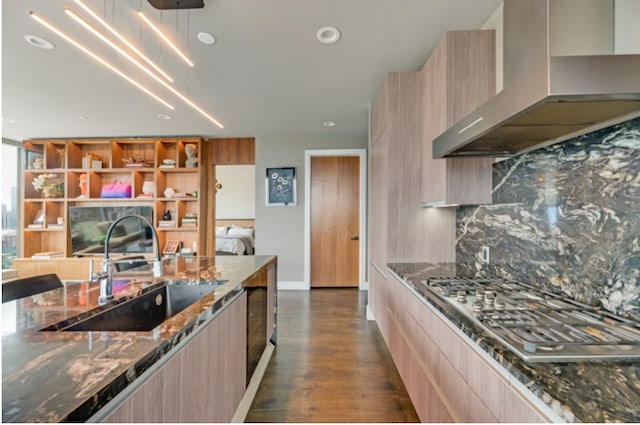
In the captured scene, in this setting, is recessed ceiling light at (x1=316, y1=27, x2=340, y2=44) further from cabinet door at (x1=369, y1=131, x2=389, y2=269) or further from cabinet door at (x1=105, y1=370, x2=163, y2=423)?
cabinet door at (x1=105, y1=370, x2=163, y2=423)

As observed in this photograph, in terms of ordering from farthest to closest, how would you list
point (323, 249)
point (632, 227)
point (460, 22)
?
point (323, 249)
point (460, 22)
point (632, 227)

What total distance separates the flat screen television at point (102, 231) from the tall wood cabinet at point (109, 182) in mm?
116

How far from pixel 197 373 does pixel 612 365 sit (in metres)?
1.39

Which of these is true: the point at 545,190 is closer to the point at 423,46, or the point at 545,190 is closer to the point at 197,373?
the point at 423,46

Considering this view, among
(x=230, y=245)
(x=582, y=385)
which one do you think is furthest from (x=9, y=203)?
(x=582, y=385)

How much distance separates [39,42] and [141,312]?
7.77 feet

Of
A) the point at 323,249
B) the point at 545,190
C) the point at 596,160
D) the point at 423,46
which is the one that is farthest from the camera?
the point at 323,249

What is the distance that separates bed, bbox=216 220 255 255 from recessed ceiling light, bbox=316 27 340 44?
Result: 15.7 ft

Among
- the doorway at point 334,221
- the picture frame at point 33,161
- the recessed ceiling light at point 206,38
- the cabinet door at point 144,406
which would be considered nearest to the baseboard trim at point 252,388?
the cabinet door at point 144,406

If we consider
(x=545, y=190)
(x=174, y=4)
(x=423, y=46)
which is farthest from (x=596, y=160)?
(x=174, y=4)

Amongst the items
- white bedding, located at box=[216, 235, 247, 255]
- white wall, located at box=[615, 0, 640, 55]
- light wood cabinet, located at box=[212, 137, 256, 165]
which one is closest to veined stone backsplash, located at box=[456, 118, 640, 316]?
white wall, located at box=[615, 0, 640, 55]

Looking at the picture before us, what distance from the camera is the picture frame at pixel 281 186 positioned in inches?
203

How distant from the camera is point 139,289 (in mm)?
1634

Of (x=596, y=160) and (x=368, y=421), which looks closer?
(x=596, y=160)
